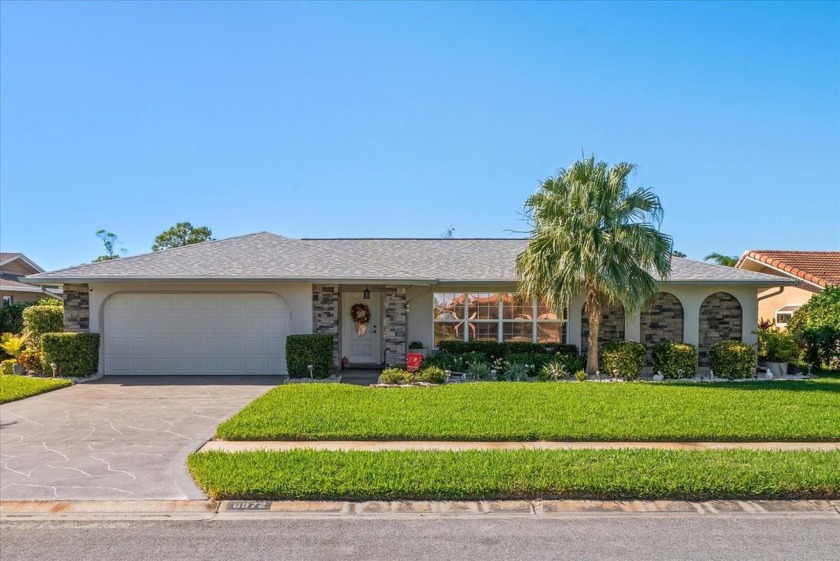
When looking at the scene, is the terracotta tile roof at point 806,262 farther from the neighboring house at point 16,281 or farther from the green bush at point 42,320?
the neighboring house at point 16,281

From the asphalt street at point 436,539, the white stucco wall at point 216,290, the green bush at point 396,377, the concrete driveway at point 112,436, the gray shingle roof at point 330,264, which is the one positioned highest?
the gray shingle roof at point 330,264

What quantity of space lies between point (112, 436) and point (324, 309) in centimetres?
619

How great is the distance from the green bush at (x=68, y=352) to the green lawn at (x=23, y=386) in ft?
1.49

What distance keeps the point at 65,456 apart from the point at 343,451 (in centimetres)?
355

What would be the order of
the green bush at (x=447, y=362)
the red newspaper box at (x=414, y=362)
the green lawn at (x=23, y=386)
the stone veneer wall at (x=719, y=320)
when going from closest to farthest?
the green lawn at (x=23, y=386) → the red newspaper box at (x=414, y=362) → the green bush at (x=447, y=362) → the stone veneer wall at (x=719, y=320)

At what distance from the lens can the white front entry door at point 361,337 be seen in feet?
49.1

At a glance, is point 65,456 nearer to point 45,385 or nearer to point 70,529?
point 70,529

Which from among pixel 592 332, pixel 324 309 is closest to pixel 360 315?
pixel 324 309

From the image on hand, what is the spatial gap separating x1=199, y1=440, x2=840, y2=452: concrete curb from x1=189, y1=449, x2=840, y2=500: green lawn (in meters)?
0.38

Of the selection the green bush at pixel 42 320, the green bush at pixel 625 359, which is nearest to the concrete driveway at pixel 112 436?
the green bush at pixel 42 320

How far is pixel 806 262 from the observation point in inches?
757

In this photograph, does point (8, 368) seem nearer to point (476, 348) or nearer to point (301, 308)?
point (301, 308)

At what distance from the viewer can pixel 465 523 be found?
491cm

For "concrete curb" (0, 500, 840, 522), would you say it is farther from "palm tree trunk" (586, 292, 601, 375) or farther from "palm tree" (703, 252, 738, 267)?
"palm tree" (703, 252, 738, 267)
